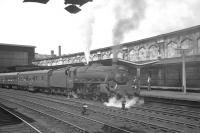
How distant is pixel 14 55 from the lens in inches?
2382

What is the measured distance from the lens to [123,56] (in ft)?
110

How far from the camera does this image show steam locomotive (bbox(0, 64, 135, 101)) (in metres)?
17.0

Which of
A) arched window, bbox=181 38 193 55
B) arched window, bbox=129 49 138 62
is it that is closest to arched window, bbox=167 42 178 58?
arched window, bbox=181 38 193 55

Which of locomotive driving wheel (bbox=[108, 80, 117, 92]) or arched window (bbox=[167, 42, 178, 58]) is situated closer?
locomotive driving wheel (bbox=[108, 80, 117, 92])

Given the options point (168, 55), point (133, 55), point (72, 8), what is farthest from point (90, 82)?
point (72, 8)

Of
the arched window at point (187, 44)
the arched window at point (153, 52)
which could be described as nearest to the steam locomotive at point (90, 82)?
the arched window at point (187, 44)

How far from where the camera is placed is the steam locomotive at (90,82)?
1698 cm

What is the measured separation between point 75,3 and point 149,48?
25.8m

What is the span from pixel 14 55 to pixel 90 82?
155 ft

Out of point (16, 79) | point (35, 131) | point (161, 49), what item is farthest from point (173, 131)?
point (16, 79)

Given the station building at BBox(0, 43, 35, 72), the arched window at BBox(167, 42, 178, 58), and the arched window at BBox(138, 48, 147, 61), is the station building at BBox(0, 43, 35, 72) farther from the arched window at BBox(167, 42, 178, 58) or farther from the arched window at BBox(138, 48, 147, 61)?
the arched window at BBox(167, 42, 178, 58)

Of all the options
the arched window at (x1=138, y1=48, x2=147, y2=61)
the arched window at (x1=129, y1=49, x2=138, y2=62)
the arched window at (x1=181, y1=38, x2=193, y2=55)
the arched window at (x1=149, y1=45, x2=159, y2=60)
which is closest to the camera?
the arched window at (x1=181, y1=38, x2=193, y2=55)

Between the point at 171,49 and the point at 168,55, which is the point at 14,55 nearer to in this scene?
the point at 168,55

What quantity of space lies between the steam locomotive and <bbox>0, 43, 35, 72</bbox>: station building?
34.1 m
